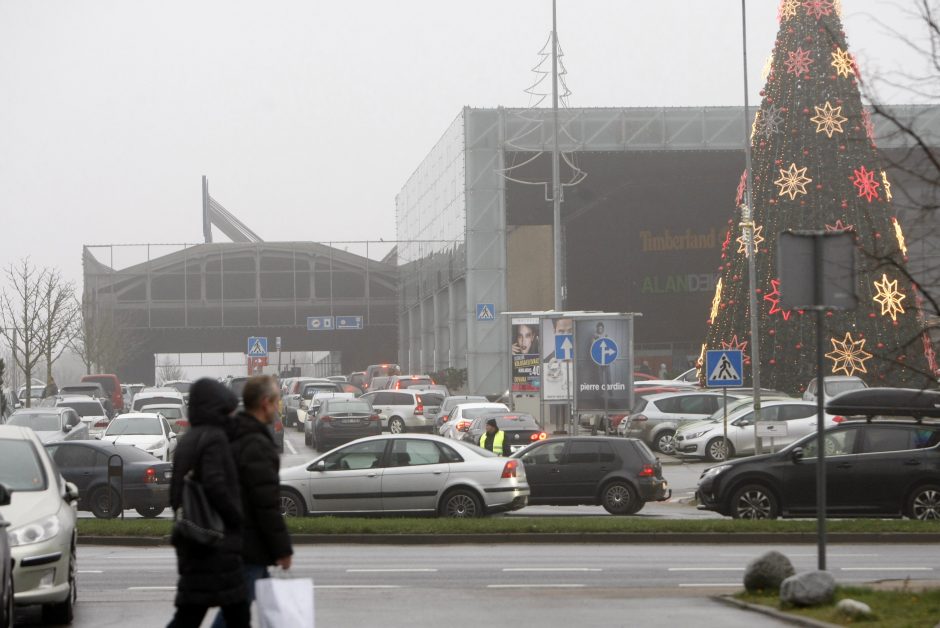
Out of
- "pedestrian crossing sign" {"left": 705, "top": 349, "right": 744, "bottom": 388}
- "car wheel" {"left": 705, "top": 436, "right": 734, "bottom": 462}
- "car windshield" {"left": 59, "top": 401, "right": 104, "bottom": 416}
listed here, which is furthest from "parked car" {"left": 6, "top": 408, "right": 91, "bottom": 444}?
"pedestrian crossing sign" {"left": 705, "top": 349, "right": 744, "bottom": 388}

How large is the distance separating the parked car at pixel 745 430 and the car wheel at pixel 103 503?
15557mm

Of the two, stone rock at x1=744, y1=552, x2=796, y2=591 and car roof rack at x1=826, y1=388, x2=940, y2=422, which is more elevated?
car roof rack at x1=826, y1=388, x2=940, y2=422

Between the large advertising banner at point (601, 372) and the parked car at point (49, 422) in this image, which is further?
the parked car at point (49, 422)

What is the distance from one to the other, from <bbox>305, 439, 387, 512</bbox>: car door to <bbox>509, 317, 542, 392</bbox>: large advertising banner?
2164 cm

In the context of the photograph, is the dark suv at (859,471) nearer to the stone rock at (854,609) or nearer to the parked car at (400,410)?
the stone rock at (854,609)

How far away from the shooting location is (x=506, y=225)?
66125mm

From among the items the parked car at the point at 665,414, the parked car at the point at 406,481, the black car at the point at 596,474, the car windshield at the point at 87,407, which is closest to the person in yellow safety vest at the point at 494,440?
the black car at the point at 596,474

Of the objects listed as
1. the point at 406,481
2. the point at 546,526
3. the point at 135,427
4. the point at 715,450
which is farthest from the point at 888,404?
the point at 135,427

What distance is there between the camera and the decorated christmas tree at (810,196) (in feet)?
132

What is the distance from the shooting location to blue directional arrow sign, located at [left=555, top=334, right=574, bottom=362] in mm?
36125

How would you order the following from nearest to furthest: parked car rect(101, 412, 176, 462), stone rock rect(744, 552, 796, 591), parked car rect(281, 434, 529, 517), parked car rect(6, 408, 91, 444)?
stone rock rect(744, 552, 796, 591), parked car rect(281, 434, 529, 517), parked car rect(101, 412, 176, 462), parked car rect(6, 408, 91, 444)

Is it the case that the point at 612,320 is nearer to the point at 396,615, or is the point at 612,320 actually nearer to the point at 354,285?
the point at 396,615

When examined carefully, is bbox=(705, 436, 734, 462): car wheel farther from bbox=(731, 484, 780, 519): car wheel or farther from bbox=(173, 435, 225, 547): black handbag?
bbox=(173, 435, 225, 547): black handbag

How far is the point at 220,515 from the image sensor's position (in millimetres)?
7684
